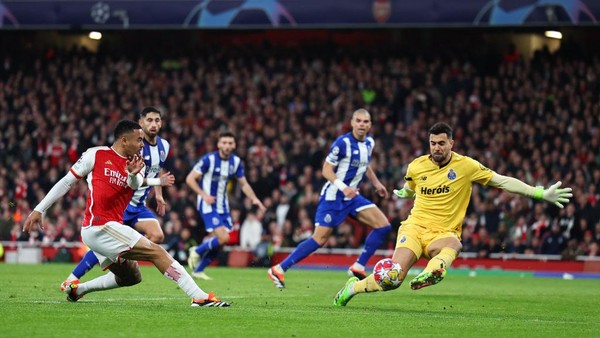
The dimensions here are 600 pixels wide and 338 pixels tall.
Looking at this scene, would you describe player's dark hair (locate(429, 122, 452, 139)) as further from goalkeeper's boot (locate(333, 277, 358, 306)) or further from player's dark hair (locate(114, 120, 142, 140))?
player's dark hair (locate(114, 120, 142, 140))

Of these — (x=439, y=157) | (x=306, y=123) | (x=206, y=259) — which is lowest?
(x=206, y=259)

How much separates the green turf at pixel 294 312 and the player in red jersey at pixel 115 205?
18.7 inches

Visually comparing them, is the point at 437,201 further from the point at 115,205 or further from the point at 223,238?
the point at 223,238

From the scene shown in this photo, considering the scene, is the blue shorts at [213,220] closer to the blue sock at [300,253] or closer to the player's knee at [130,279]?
the blue sock at [300,253]

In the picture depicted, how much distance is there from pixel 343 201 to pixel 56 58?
70.1 ft

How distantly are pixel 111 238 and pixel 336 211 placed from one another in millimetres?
6793

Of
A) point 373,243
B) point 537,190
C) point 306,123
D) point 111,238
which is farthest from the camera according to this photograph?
point 306,123

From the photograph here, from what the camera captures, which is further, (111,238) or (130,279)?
(130,279)

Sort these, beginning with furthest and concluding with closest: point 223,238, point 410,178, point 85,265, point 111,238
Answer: point 223,238
point 85,265
point 410,178
point 111,238

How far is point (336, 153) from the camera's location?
17219 mm

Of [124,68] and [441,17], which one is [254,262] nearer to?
[441,17]

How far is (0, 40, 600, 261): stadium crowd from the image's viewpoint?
2634 cm

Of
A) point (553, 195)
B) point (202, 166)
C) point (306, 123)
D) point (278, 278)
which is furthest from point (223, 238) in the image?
point (306, 123)

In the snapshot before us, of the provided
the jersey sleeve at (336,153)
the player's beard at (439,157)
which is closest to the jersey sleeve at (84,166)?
the player's beard at (439,157)
